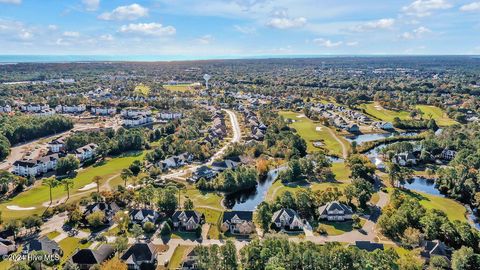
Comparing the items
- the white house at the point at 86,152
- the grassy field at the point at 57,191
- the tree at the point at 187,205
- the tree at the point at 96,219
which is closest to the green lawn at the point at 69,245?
the tree at the point at 96,219

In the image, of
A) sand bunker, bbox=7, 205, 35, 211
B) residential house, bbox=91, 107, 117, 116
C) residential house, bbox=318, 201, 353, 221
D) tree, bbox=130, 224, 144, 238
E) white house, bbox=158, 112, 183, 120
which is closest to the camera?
tree, bbox=130, 224, 144, 238

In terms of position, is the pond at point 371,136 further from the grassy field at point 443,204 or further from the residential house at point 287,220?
the residential house at point 287,220

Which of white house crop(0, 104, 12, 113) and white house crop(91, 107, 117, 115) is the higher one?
white house crop(0, 104, 12, 113)

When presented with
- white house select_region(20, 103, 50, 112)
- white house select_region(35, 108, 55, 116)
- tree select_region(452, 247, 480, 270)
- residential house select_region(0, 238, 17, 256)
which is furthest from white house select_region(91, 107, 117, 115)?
tree select_region(452, 247, 480, 270)

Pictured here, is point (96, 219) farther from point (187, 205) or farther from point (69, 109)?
point (69, 109)

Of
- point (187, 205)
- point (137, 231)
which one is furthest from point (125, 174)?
point (137, 231)

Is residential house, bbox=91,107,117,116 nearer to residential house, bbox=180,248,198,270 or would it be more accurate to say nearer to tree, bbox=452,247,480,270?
residential house, bbox=180,248,198,270

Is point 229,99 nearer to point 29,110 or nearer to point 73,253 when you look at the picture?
point 29,110
